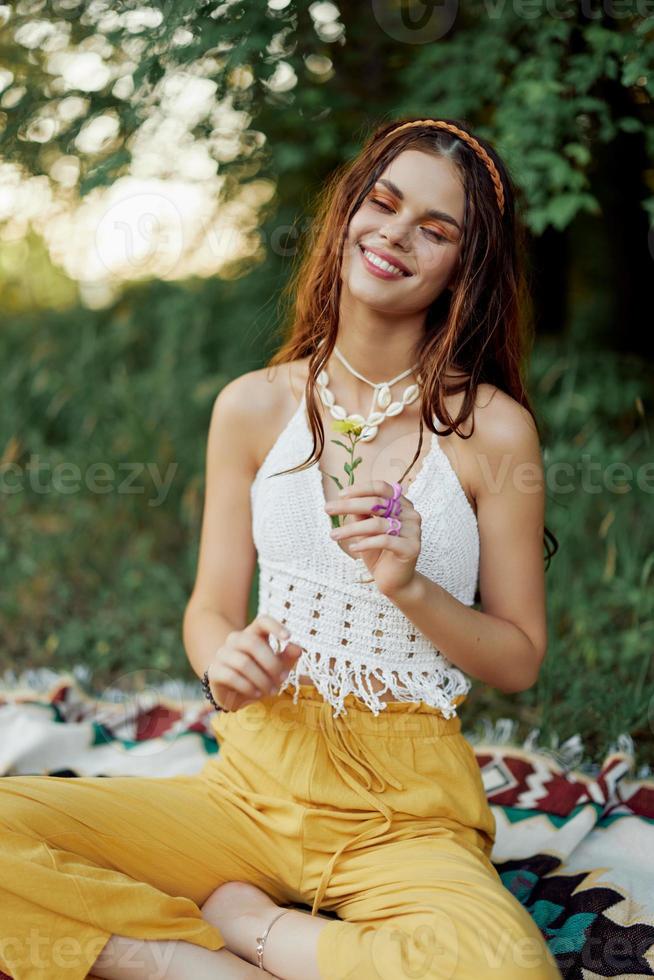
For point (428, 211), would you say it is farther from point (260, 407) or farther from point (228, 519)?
point (228, 519)

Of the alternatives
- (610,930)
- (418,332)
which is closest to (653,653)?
(610,930)

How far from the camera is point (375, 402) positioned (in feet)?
5.52

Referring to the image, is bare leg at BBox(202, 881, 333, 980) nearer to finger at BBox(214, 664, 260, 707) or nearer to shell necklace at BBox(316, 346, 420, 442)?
finger at BBox(214, 664, 260, 707)

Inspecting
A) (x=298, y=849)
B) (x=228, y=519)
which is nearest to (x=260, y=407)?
(x=228, y=519)

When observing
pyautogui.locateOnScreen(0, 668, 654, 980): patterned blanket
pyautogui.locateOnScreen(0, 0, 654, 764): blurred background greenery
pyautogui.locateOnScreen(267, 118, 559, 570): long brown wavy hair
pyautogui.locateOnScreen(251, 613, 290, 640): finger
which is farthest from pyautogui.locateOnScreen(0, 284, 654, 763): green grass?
pyautogui.locateOnScreen(251, 613, 290, 640): finger

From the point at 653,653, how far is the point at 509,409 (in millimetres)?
1077

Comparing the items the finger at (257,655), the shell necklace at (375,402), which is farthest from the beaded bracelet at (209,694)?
the shell necklace at (375,402)

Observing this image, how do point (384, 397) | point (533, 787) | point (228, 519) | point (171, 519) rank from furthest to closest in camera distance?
point (171, 519) < point (533, 787) < point (228, 519) < point (384, 397)

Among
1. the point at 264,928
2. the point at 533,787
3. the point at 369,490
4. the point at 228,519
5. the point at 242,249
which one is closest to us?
the point at 369,490

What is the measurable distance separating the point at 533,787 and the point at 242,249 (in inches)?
94.6

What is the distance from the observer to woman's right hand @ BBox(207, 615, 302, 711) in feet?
4.36

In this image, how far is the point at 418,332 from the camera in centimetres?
171

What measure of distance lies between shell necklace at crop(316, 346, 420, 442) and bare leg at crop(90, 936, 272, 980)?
802 millimetres

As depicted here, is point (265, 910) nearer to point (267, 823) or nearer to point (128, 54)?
point (267, 823)
